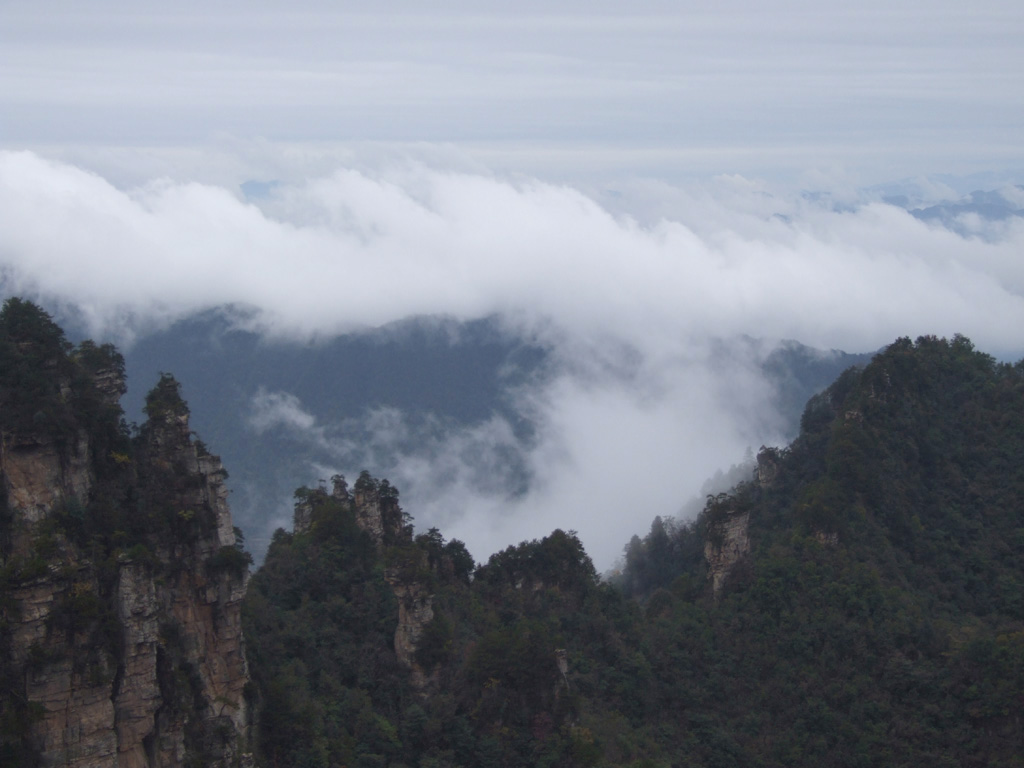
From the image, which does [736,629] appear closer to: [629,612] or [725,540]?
[725,540]

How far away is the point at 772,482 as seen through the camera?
2307 inches

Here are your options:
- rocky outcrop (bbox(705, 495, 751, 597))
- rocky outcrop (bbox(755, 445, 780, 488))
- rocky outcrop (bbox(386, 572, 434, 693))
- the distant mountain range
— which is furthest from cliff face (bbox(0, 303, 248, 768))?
the distant mountain range

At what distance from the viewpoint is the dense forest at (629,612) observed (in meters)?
27.5

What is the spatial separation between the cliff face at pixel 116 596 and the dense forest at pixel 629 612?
0.38ft

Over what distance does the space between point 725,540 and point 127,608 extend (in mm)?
31856

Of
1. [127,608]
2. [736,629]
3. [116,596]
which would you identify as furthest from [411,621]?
[736,629]

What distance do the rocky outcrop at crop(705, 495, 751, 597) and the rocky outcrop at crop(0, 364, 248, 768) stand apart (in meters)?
26.8

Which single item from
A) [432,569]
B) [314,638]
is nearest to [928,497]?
[432,569]

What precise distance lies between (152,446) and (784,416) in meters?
130

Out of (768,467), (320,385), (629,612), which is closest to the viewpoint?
(629,612)

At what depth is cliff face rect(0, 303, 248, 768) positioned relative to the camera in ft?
72.8

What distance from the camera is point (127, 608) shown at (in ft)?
78.3

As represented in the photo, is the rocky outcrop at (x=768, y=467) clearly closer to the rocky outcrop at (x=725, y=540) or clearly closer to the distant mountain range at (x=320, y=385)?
the rocky outcrop at (x=725, y=540)

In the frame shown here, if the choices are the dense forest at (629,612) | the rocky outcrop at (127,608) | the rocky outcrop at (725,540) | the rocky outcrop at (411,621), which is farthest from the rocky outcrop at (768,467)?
the rocky outcrop at (127,608)
